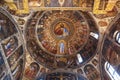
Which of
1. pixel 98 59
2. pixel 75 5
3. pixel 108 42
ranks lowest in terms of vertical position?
pixel 98 59

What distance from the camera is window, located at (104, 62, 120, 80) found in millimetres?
15992

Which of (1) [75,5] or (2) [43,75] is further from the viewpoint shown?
(2) [43,75]

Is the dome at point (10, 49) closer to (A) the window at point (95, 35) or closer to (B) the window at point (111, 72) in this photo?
(A) the window at point (95, 35)

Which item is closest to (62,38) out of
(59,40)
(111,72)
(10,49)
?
(59,40)

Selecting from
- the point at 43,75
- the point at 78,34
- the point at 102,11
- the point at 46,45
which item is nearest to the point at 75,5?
the point at 102,11

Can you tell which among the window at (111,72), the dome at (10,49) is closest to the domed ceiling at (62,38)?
the dome at (10,49)

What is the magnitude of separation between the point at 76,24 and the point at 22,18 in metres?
4.22

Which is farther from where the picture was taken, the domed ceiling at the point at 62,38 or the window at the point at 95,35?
the domed ceiling at the point at 62,38

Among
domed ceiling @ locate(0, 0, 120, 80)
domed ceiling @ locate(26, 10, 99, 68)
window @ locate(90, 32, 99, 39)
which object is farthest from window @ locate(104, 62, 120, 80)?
window @ locate(90, 32, 99, 39)

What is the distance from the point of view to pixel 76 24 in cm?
1811

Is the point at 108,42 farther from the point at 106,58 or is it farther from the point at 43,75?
the point at 43,75

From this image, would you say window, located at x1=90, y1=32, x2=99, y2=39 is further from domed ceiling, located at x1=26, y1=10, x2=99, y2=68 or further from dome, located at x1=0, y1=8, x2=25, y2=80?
dome, located at x1=0, y1=8, x2=25, y2=80

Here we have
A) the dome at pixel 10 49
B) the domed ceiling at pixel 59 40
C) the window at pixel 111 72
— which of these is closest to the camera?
the dome at pixel 10 49

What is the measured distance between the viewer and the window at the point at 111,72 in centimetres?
1599
